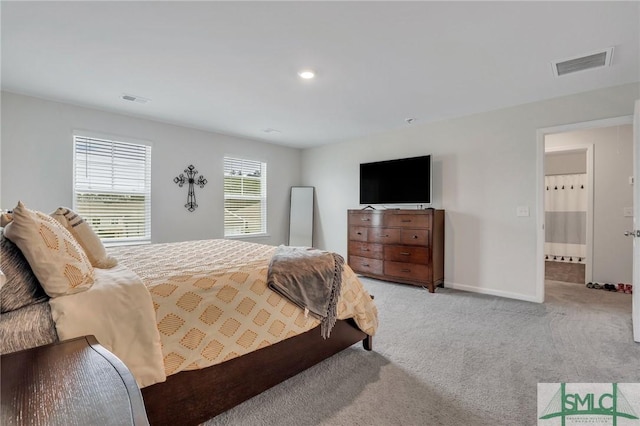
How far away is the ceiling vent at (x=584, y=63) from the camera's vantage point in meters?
2.50

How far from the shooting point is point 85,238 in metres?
1.84

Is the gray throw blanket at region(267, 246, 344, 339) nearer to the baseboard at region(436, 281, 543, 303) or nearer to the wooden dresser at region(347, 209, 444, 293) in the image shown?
the wooden dresser at region(347, 209, 444, 293)

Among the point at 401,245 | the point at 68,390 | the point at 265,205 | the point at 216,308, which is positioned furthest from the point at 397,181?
the point at 68,390

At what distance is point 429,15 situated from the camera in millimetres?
2010

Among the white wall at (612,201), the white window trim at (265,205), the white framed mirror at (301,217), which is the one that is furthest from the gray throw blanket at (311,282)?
the white wall at (612,201)

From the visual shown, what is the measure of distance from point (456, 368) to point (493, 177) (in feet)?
8.89

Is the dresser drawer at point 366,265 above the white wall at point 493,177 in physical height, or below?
below

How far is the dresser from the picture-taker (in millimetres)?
568

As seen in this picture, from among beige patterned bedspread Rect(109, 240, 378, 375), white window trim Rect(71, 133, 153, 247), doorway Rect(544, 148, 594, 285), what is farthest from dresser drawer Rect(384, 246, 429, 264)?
white window trim Rect(71, 133, 153, 247)

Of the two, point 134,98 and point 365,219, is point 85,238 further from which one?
point 365,219

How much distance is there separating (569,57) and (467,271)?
264 centimetres

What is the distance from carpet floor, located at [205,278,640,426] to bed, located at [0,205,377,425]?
16 centimetres

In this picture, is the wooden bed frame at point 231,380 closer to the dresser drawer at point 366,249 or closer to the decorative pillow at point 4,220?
the decorative pillow at point 4,220

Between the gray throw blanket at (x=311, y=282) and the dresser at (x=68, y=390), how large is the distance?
1.10 metres
